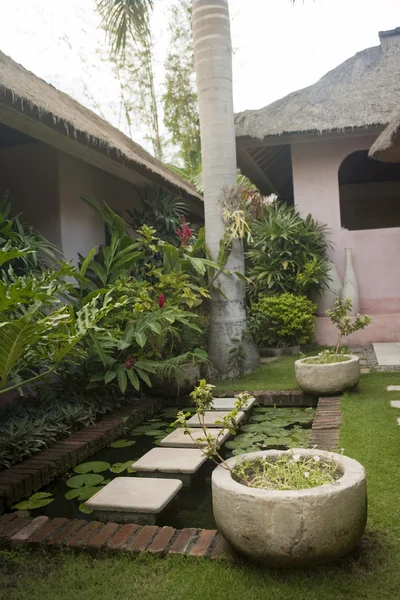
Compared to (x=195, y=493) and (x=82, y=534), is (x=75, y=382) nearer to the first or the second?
(x=195, y=493)

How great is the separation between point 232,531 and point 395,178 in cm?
1189

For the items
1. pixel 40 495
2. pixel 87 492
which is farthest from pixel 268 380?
pixel 40 495

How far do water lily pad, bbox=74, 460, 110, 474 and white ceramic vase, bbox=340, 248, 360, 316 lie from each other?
504 centimetres

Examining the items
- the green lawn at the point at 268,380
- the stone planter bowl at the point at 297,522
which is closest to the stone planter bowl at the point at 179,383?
the green lawn at the point at 268,380

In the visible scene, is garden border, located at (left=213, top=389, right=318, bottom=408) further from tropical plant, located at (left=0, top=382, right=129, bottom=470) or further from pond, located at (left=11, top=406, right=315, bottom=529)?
tropical plant, located at (left=0, top=382, right=129, bottom=470)

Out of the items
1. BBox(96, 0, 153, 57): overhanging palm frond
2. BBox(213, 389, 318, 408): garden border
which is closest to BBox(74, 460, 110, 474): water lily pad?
BBox(213, 389, 318, 408): garden border

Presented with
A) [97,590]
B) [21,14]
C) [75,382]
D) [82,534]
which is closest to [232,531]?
[97,590]

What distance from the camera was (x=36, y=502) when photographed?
3092mm

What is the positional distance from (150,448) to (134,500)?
1.22 m

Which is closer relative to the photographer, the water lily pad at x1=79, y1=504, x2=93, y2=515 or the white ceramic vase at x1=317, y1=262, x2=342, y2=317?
the water lily pad at x1=79, y1=504, x2=93, y2=515

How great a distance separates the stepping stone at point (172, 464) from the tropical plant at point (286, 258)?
416cm

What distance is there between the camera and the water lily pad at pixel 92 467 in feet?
11.7

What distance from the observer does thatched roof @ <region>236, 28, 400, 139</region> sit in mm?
7684

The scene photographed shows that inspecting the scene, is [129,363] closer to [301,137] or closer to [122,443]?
[122,443]
